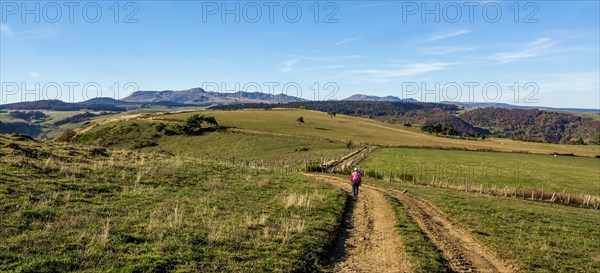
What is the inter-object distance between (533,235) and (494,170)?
54.4 meters

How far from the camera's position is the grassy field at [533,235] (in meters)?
15.1

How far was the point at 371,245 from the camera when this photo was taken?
50.2 feet

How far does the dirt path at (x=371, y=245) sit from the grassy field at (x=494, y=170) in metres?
29.3

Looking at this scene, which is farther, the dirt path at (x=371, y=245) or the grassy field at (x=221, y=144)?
the grassy field at (x=221, y=144)

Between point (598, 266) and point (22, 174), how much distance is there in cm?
2783

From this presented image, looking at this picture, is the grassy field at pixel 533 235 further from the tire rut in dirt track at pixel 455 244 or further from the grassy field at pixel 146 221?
the grassy field at pixel 146 221

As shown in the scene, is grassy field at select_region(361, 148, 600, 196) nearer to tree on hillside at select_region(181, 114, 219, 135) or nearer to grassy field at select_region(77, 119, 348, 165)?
grassy field at select_region(77, 119, 348, 165)

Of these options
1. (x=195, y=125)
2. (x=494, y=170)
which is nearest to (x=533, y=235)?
(x=494, y=170)

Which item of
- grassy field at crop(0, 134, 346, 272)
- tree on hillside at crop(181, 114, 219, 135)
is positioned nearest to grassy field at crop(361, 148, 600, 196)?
grassy field at crop(0, 134, 346, 272)

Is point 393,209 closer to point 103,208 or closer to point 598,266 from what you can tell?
point 598,266

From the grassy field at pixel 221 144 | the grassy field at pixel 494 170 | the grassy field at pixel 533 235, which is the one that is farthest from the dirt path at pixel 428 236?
the grassy field at pixel 221 144

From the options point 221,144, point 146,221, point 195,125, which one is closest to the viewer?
point 146,221

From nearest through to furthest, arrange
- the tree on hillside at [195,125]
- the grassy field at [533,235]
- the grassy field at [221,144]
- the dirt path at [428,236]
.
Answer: the dirt path at [428,236] < the grassy field at [533,235] < the grassy field at [221,144] < the tree on hillside at [195,125]

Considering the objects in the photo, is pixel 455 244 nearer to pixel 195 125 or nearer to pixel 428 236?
pixel 428 236
